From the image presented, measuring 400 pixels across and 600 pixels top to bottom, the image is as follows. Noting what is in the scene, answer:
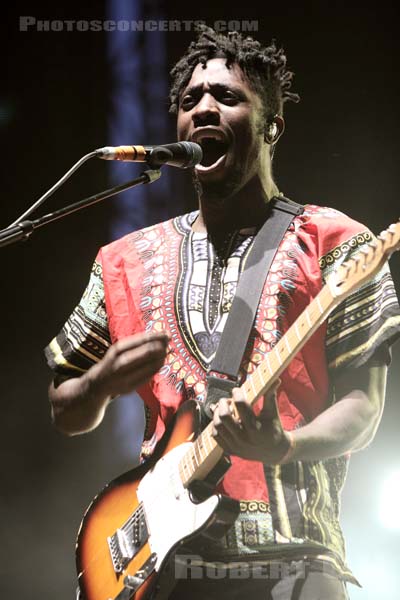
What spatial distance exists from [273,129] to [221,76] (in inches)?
8.3

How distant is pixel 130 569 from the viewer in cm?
199

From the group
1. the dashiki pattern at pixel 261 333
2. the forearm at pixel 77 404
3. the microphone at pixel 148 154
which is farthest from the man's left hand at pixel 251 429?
the microphone at pixel 148 154

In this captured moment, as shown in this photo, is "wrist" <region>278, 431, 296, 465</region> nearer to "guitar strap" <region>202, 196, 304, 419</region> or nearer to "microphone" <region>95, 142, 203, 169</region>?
"guitar strap" <region>202, 196, 304, 419</region>

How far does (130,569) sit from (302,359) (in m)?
0.65

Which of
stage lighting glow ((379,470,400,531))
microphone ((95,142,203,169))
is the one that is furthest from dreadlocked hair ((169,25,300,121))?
stage lighting glow ((379,470,400,531))

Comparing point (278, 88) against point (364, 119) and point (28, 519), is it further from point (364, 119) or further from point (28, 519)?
point (28, 519)

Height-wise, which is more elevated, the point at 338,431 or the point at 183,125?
the point at 183,125

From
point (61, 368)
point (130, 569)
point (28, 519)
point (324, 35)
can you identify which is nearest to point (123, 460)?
point (28, 519)

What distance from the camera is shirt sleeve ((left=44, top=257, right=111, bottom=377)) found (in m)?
2.30

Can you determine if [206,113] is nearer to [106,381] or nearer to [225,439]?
[106,381]

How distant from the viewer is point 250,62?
2297 millimetres

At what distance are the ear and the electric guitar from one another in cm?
65

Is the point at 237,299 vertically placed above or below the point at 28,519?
above

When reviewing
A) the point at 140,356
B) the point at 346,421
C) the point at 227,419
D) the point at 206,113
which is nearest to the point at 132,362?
the point at 140,356
